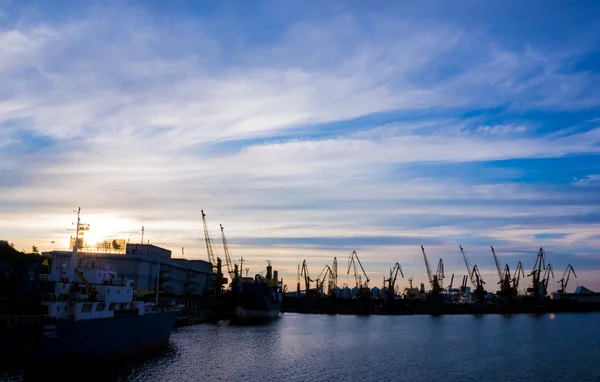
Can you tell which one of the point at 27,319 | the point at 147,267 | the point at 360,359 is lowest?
the point at 360,359

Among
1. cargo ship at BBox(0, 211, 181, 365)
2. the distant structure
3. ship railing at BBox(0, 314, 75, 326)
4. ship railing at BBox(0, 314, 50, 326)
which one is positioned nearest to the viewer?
cargo ship at BBox(0, 211, 181, 365)

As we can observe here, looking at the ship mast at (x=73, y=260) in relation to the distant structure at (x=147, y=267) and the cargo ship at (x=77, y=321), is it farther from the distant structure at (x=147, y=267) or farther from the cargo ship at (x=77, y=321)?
the distant structure at (x=147, y=267)

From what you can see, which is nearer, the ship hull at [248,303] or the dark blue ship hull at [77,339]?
the dark blue ship hull at [77,339]

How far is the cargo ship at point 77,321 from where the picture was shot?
49.9m

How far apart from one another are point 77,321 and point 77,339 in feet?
6.04

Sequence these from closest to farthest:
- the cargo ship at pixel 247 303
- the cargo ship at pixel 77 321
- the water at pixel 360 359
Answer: the cargo ship at pixel 77 321 → the water at pixel 360 359 → the cargo ship at pixel 247 303

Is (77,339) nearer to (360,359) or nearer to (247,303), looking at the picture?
(360,359)

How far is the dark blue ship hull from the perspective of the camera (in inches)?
1939

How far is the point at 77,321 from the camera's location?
54625 millimetres

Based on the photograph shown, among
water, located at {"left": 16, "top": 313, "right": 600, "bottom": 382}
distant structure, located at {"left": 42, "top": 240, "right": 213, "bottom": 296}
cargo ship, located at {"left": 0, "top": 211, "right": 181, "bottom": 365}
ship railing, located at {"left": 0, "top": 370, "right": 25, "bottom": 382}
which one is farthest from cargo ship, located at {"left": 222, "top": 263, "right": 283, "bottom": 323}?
ship railing, located at {"left": 0, "top": 370, "right": 25, "bottom": 382}

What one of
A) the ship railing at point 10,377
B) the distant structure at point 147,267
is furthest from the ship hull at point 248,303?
the ship railing at point 10,377

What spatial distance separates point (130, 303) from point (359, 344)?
47.3 m

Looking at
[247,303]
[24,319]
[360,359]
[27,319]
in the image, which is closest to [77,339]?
[27,319]

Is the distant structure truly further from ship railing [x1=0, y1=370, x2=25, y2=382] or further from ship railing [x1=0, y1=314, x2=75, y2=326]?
ship railing [x1=0, y1=370, x2=25, y2=382]
